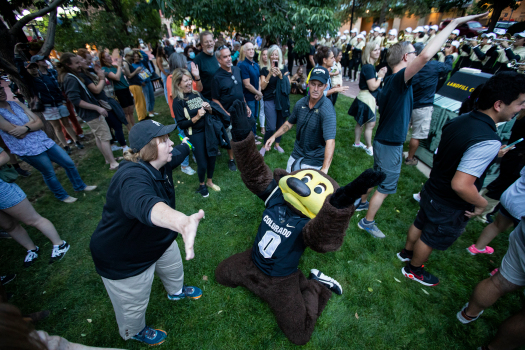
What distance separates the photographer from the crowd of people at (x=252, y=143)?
1816 mm

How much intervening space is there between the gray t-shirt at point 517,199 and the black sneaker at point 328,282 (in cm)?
184

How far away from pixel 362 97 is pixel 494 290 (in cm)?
401

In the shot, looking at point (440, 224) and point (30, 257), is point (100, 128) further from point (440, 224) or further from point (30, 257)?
point (440, 224)

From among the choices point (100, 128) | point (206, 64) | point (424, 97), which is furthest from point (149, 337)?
point (424, 97)

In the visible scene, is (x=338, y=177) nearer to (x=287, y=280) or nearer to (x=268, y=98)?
(x=268, y=98)

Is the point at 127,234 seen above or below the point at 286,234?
above

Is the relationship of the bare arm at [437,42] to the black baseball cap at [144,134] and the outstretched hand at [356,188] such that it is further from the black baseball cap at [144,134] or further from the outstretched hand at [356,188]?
the black baseball cap at [144,134]

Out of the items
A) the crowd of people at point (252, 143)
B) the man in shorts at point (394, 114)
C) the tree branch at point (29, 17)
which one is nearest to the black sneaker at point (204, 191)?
the crowd of people at point (252, 143)

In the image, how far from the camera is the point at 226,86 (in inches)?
173

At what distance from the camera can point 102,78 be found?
502cm

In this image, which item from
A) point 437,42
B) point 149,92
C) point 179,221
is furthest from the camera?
point 149,92

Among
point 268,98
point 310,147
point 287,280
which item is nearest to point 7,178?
point 287,280

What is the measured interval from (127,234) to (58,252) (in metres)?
2.51

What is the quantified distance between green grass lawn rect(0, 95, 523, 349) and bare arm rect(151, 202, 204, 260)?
6.42ft
